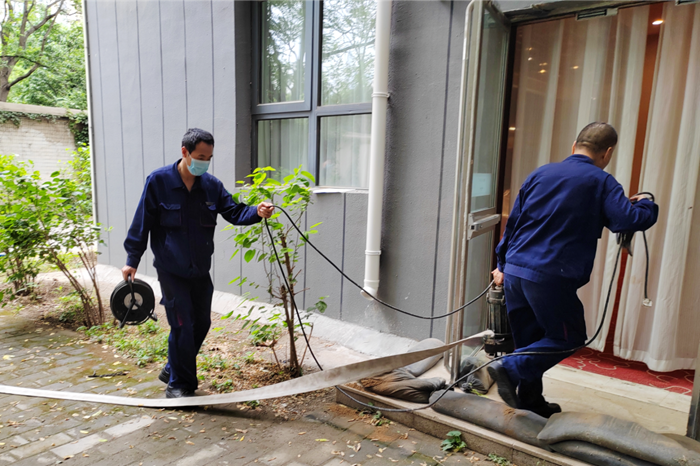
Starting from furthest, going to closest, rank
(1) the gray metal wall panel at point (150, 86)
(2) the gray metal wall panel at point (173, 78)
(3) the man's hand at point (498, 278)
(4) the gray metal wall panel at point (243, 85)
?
(1) the gray metal wall panel at point (150, 86) → (2) the gray metal wall panel at point (173, 78) → (4) the gray metal wall panel at point (243, 85) → (3) the man's hand at point (498, 278)

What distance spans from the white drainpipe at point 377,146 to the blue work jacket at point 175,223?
1.31 meters

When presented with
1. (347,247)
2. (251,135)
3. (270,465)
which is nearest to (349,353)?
(347,247)

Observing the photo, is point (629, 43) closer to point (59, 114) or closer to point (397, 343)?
point (397, 343)

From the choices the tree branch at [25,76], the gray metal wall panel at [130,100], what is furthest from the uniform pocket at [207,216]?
the tree branch at [25,76]

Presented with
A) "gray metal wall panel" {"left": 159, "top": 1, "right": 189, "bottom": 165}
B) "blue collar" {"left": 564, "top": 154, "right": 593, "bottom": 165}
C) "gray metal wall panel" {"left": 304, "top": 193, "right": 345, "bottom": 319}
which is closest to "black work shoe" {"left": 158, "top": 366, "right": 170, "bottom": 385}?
"gray metal wall panel" {"left": 304, "top": 193, "right": 345, "bottom": 319}

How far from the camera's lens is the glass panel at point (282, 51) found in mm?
5336

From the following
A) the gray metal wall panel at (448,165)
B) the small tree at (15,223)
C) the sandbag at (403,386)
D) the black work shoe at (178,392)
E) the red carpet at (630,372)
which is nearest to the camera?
the sandbag at (403,386)

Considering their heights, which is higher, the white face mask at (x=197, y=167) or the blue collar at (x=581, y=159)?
the blue collar at (x=581, y=159)

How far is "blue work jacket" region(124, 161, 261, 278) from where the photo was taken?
3.31 m

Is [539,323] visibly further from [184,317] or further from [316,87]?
[316,87]

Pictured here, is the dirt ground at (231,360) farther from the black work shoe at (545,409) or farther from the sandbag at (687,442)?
the sandbag at (687,442)

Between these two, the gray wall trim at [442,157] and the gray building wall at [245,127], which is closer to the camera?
the gray wall trim at [442,157]

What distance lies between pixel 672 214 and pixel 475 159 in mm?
1584

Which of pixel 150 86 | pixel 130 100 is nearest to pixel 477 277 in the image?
pixel 150 86
